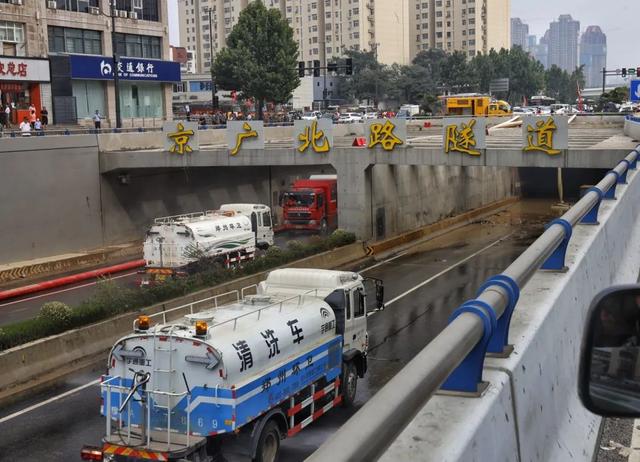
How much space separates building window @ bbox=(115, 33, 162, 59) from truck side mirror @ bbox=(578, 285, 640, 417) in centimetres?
6314

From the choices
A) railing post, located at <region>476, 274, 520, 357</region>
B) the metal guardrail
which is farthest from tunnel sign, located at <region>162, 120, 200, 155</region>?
railing post, located at <region>476, 274, 520, 357</region>

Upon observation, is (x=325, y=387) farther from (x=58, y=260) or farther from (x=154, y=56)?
(x=154, y=56)

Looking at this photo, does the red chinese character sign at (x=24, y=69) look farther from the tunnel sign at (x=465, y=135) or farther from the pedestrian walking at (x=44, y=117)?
the tunnel sign at (x=465, y=135)

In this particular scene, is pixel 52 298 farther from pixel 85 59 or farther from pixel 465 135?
pixel 85 59

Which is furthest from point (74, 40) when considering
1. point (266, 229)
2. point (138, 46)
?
point (266, 229)

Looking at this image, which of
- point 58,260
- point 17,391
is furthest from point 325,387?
point 58,260

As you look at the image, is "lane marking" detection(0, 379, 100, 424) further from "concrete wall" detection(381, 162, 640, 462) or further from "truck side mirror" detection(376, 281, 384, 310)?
"concrete wall" detection(381, 162, 640, 462)

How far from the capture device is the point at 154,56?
67.2 m

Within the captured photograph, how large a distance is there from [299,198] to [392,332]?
22170 millimetres

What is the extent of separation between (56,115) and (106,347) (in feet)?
126

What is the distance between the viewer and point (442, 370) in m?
3.42

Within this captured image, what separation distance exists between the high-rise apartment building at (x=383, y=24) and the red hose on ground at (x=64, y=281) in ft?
365

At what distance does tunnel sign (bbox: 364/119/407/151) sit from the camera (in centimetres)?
3934

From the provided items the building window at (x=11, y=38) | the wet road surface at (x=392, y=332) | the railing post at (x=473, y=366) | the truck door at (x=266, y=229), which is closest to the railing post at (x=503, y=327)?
the railing post at (x=473, y=366)
